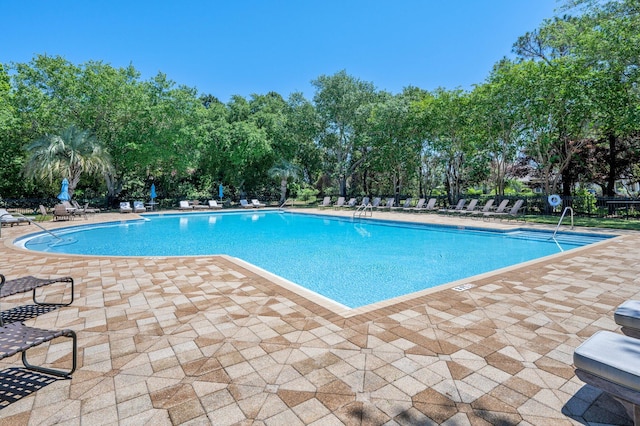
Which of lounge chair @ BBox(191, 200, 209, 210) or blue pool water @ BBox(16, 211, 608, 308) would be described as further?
lounge chair @ BBox(191, 200, 209, 210)

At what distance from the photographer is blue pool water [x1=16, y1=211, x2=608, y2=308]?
6.79 meters

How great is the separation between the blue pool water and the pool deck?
1.78 metres

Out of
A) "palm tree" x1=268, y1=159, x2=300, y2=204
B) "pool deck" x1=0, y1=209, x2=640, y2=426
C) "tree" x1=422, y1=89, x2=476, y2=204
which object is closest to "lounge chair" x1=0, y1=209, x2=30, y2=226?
"pool deck" x1=0, y1=209, x2=640, y2=426

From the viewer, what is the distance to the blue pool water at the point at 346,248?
267 inches

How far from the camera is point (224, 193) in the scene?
27219mm

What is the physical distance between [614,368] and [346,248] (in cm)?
834

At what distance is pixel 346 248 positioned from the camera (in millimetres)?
10133

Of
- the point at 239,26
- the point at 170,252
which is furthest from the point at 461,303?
the point at 239,26

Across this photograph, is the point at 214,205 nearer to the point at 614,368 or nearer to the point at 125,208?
the point at 125,208

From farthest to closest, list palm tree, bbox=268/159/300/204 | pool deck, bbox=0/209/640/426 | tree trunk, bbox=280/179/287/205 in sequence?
tree trunk, bbox=280/179/287/205, palm tree, bbox=268/159/300/204, pool deck, bbox=0/209/640/426

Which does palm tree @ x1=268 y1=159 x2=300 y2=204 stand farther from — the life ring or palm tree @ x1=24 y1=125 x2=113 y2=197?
the life ring

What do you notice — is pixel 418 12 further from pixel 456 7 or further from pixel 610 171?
pixel 610 171

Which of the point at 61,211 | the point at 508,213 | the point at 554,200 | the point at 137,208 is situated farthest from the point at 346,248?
the point at 137,208

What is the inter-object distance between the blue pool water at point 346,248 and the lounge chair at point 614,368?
3641mm
